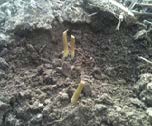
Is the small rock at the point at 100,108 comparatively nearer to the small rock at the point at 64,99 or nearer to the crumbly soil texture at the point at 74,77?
the crumbly soil texture at the point at 74,77

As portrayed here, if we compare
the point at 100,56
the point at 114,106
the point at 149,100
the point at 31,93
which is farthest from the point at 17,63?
the point at 149,100

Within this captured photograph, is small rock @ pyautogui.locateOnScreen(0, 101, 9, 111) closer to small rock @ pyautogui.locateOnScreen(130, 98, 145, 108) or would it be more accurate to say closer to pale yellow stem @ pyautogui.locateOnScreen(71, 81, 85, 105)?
pale yellow stem @ pyautogui.locateOnScreen(71, 81, 85, 105)

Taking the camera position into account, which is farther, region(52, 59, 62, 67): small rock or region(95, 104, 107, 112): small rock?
region(52, 59, 62, 67): small rock

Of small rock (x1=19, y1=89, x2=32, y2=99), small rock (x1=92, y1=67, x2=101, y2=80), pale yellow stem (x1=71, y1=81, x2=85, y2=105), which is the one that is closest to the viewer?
pale yellow stem (x1=71, y1=81, x2=85, y2=105)

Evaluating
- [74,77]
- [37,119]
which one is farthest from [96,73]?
[37,119]

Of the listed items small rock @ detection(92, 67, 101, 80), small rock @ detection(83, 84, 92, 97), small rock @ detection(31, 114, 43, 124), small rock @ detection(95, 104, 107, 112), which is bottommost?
small rock @ detection(31, 114, 43, 124)

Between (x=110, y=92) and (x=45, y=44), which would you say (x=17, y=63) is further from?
(x=110, y=92)

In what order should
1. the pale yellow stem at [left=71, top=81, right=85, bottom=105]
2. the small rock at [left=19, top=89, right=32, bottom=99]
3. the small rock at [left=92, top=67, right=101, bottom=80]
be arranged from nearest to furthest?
the pale yellow stem at [left=71, top=81, right=85, bottom=105], the small rock at [left=19, top=89, right=32, bottom=99], the small rock at [left=92, top=67, right=101, bottom=80]

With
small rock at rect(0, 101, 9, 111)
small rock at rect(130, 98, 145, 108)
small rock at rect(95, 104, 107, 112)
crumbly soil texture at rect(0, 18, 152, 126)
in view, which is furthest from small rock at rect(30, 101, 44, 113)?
small rock at rect(130, 98, 145, 108)
